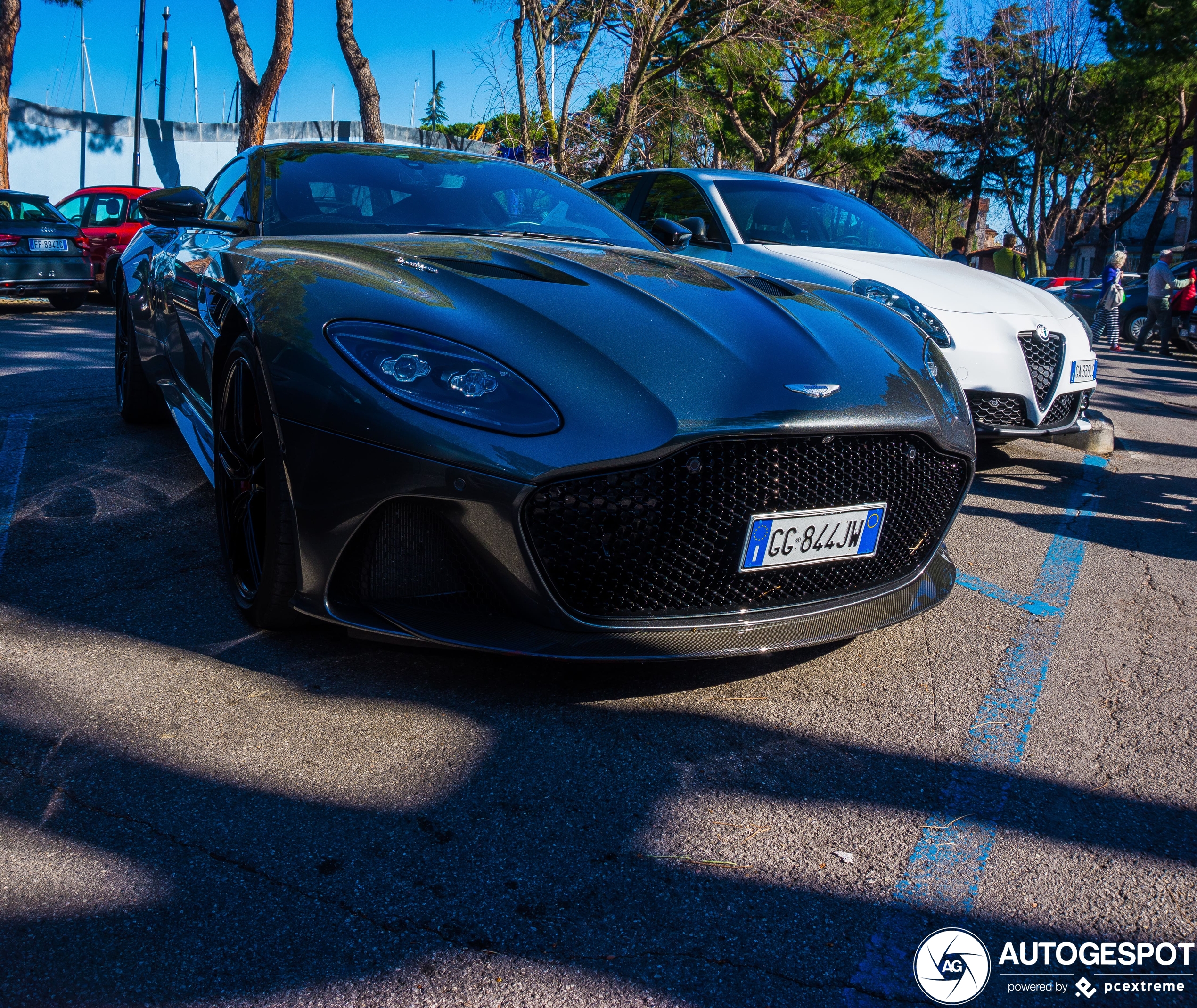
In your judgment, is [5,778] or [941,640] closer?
[5,778]

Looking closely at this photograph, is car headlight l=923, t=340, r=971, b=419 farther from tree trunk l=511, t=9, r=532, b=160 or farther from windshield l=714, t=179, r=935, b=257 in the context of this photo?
tree trunk l=511, t=9, r=532, b=160

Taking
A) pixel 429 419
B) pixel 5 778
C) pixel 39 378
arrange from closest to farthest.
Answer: pixel 5 778, pixel 429 419, pixel 39 378

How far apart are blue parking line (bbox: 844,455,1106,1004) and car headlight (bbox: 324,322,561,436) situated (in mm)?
1098

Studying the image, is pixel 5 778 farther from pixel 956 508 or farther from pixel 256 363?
pixel 956 508

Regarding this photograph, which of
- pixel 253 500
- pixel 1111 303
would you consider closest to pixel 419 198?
pixel 253 500

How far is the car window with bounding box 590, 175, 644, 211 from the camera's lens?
677 cm

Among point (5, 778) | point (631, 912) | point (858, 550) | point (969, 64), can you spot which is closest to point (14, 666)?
point (5, 778)

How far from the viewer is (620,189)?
695 cm

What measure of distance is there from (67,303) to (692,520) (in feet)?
42.7

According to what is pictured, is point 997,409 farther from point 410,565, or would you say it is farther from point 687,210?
point 410,565

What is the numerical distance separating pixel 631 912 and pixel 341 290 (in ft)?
5.03

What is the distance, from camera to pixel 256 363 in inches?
92.4

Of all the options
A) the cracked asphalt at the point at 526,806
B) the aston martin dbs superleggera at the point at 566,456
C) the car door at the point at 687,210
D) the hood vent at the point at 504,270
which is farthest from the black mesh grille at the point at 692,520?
the car door at the point at 687,210

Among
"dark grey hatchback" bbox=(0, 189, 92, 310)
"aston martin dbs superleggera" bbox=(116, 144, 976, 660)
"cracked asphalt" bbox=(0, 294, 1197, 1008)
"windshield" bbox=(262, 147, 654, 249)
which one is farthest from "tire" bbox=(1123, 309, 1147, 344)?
"aston martin dbs superleggera" bbox=(116, 144, 976, 660)
